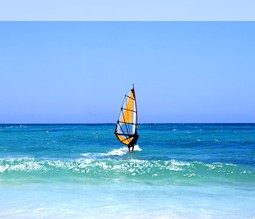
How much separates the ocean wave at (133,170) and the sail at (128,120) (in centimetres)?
595

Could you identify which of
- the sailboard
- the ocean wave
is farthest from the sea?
the sailboard

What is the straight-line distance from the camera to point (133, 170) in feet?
42.9

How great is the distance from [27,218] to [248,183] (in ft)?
21.2

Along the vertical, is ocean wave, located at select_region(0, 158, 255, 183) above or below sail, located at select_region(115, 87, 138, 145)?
below

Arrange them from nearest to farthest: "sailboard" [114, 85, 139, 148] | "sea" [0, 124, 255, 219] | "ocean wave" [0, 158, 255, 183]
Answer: "sea" [0, 124, 255, 219], "ocean wave" [0, 158, 255, 183], "sailboard" [114, 85, 139, 148]

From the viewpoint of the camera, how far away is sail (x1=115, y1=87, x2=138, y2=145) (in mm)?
20234

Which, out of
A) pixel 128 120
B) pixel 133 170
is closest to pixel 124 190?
pixel 133 170

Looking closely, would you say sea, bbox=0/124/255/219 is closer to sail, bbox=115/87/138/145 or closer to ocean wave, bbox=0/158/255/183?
ocean wave, bbox=0/158/255/183

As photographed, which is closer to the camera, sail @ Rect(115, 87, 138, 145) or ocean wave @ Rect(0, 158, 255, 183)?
ocean wave @ Rect(0, 158, 255, 183)

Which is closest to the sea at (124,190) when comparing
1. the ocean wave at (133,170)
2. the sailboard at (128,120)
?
the ocean wave at (133,170)

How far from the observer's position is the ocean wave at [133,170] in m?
12.1

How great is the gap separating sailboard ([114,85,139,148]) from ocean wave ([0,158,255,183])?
5951 millimetres

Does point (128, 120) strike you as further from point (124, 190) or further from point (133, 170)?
point (124, 190)

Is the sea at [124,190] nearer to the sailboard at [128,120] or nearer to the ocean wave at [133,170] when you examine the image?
the ocean wave at [133,170]
